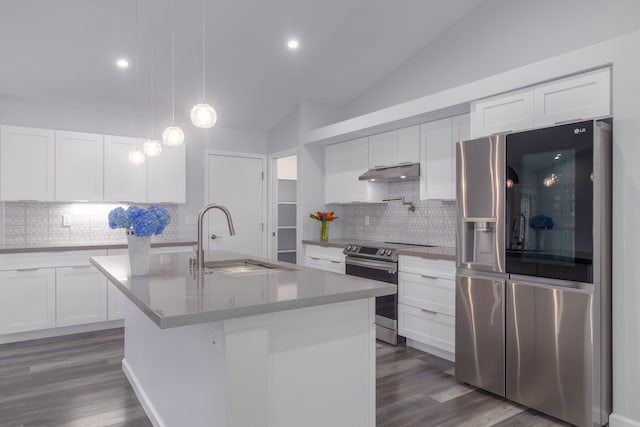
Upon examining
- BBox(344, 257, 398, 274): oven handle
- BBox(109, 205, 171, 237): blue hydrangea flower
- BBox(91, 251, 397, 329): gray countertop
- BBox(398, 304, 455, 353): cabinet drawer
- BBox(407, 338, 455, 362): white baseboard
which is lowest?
BBox(407, 338, 455, 362): white baseboard

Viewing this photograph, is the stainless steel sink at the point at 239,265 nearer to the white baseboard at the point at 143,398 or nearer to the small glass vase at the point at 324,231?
the white baseboard at the point at 143,398

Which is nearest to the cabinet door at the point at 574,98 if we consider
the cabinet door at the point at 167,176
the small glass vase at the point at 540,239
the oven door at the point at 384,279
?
the small glass vase at the point at 540,239

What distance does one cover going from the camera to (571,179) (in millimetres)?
2373

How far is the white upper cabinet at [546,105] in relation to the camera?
2.45 metres

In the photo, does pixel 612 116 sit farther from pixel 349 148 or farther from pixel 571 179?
pixel 349 148

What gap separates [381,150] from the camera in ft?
14.8

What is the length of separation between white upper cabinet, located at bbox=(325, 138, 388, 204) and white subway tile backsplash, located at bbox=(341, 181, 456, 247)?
0.27 meters

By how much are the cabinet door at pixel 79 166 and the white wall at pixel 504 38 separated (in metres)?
3.34

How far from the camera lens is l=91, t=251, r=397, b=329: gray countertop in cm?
143

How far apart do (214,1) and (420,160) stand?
237 centimetres

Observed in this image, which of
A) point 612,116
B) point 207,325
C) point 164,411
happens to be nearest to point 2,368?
point 164,411

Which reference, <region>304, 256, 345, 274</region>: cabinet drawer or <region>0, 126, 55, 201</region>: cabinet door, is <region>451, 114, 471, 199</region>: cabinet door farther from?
<region>0, 126, 55, 201</region>: cabinet door

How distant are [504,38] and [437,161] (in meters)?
1.21

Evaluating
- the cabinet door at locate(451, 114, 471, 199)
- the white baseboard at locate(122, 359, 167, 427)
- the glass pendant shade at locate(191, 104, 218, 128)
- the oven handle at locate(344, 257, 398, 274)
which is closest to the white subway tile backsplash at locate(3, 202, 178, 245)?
the white baseboard at locate(122, 359, 167, 427)
